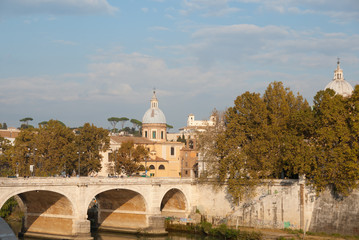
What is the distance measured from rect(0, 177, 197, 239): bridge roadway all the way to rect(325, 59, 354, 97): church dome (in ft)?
148

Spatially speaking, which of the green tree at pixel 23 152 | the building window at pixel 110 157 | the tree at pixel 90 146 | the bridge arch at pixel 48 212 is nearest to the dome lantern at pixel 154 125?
the building window at pixel 110 157

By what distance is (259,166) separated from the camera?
59625 mm

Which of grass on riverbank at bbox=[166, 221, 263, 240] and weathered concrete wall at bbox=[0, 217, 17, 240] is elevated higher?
weathered concrete wall at bbox=[0, 217, 17, 240]

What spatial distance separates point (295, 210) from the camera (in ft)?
176

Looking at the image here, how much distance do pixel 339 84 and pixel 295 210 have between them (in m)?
50.8

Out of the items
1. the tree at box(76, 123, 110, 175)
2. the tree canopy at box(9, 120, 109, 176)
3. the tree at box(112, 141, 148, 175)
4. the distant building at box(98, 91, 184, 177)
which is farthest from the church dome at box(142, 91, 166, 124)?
the tree canopy at box(9, 120, 109, 176)

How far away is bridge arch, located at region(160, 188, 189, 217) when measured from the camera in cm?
6519

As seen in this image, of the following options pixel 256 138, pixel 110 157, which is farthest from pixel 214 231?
pixel 110 157

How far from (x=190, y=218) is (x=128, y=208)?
8087 mm

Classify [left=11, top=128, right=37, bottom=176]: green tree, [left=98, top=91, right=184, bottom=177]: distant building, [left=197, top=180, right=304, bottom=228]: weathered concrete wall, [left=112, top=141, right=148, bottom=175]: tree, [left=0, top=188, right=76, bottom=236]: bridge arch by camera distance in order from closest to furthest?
[left=0, top=188, right=76, bottom=236]: bridge arch → [left=197, top=180, right=304, bottom=228]: weathered concrete wall → [left=11, top=128, right=37, bottom=176]: green tree → [left=112, top=141, right=148, bottom=175]: tree → [left=98, top=91, right=184, bottom=177]: distant building

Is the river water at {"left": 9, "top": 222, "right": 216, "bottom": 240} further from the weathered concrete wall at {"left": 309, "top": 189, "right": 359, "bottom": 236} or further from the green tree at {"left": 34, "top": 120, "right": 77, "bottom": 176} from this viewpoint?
the green tree at {"left": 34, "top": 120, "right": 77, "bottom": 176}

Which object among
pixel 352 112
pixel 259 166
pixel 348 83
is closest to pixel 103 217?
pixel 259 166

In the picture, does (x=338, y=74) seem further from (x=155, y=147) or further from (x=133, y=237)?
(x=133, y=237)

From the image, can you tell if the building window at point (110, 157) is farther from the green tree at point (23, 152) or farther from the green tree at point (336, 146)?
the green tree at point (336, 146)
